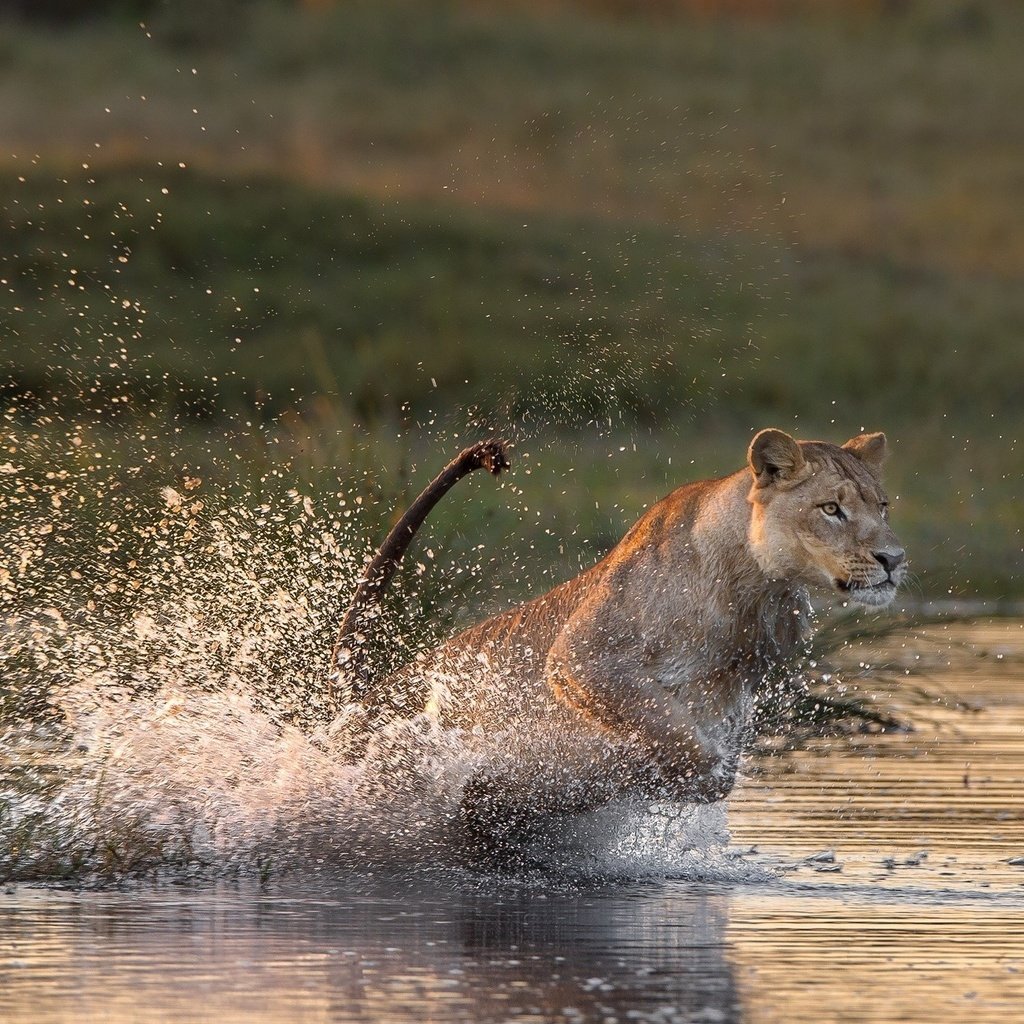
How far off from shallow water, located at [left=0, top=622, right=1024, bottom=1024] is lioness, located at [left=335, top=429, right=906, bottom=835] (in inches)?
14.4

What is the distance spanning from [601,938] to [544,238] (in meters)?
22.7

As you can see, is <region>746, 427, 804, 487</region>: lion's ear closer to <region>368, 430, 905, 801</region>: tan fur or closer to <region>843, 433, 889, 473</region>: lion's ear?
<region>368, 430, 905, 801</region>: tan fur

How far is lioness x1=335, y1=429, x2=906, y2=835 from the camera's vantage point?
7277 mm

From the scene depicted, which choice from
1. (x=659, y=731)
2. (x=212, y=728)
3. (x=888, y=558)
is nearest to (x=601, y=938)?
(x=659, y=731)

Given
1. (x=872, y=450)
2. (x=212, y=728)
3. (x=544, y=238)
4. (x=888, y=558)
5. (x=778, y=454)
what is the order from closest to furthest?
(x=888, y=558), (x=778, y=454), (x=872, y=450), (x=212, y=728), (x=544, y=238)

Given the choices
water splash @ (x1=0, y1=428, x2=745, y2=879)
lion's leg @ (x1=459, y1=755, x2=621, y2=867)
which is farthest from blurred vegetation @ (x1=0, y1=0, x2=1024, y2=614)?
lion's leg @ (x1=459, y1=755, x2=621, y2=867)

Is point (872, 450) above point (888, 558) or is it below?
above

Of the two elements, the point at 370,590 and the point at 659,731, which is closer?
Result: the point at 659,731

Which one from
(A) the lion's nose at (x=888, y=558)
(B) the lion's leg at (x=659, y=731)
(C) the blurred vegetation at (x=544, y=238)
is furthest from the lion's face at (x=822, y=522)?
(C) the blurred vegetation at (x=544, y=238)

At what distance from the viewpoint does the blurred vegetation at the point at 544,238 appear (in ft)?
65.8

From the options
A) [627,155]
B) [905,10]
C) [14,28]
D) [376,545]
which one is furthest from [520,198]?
[376,545]

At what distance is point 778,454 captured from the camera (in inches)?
290

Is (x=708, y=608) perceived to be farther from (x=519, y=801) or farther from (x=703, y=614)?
(x=519, y=801)

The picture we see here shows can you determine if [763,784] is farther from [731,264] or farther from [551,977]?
[731,264]
